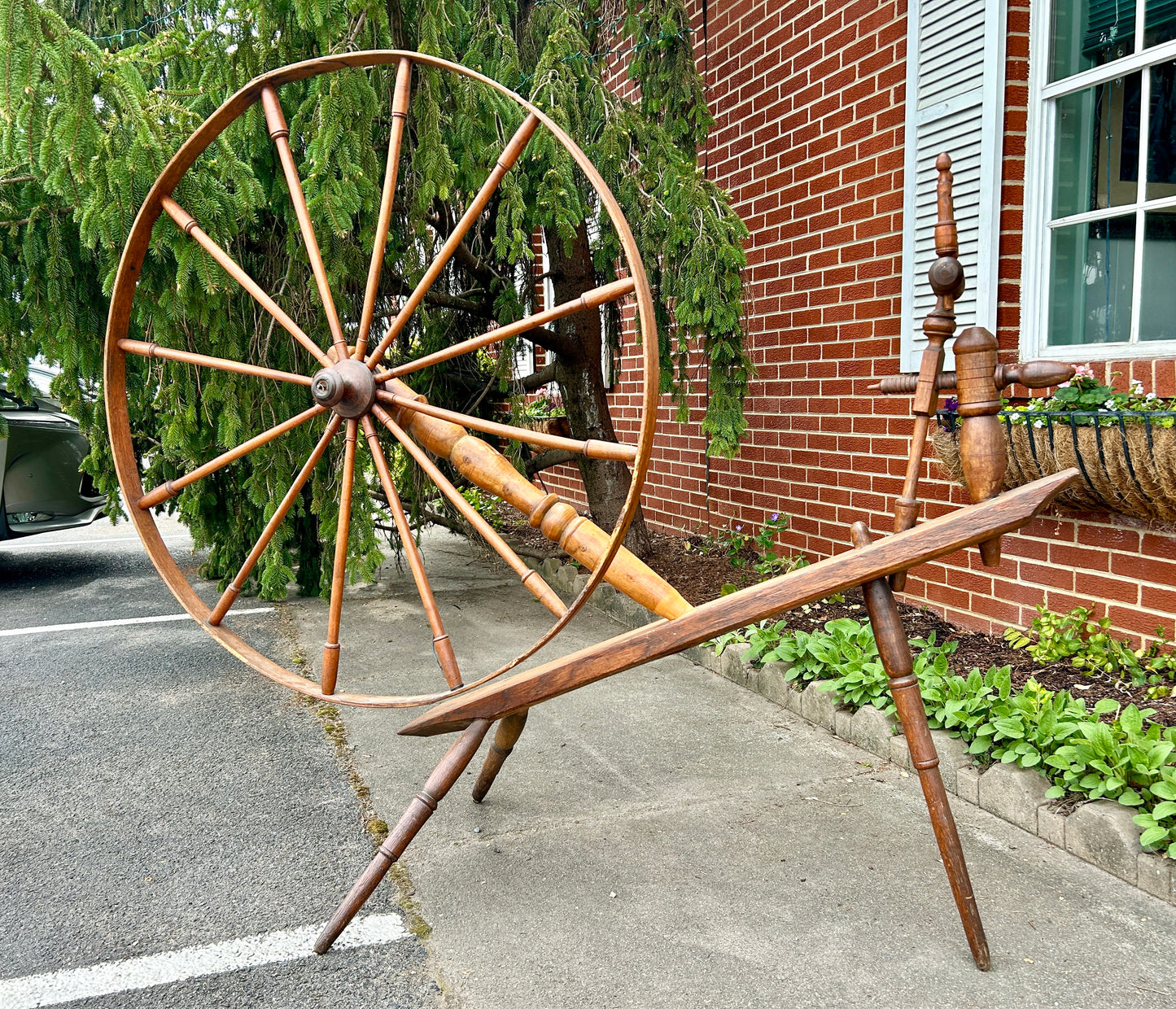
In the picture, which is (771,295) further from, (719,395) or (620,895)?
(620,895)

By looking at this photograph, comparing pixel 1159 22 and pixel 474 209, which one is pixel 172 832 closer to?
pixel 474 209

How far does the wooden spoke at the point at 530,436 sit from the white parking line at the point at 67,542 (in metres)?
6.75

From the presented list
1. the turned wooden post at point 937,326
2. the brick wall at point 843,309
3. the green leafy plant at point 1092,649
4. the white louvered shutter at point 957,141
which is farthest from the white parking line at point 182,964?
the white louvered shutter at point 957,141

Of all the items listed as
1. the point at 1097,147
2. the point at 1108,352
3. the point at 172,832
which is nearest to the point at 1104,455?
the point at 1108,352

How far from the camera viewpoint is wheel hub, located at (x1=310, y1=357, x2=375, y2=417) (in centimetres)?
209

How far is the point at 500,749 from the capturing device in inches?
106

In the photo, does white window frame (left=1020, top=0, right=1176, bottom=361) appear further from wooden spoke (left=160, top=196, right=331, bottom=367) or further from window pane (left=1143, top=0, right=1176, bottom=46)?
wooden spoke (left=160, top=196, right=331, bottom=367)

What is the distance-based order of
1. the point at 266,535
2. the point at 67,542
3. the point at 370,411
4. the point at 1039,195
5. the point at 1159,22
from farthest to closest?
the point at 67,542 < the point at 1039,195 < the point at 1159,22 < the point at 266,535 < the point at 370,411

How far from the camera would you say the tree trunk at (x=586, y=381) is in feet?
17.8

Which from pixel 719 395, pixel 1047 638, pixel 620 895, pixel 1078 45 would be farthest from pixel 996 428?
pixel 719 395

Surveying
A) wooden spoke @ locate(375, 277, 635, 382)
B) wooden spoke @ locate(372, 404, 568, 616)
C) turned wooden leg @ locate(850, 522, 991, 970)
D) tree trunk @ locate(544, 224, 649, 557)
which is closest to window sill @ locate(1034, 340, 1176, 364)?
turned wooden leg @ locate(850, 522, 991, 970)

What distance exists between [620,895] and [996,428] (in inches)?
56.5

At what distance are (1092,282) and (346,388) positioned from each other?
2.66 m

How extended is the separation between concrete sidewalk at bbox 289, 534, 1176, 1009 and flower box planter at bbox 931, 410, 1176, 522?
3.53 feet
